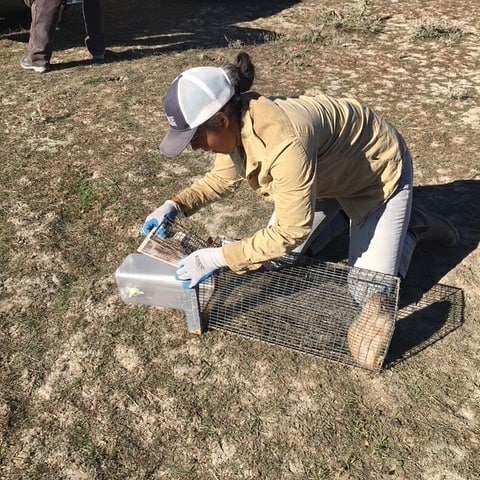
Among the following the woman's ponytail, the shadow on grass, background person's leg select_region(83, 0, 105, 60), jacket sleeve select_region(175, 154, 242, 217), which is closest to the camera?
the woman's ponytail

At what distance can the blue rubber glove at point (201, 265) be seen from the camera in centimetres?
254

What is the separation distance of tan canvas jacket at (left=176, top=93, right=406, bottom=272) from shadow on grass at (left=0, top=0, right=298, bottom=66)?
448 centimetres

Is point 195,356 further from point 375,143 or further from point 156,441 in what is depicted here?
point 375,143

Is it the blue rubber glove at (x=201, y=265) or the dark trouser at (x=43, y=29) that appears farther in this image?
the dark trouser at (x=43, y=29)

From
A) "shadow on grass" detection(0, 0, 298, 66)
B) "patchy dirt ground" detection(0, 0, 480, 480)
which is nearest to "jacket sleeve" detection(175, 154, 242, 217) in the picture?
"patchy dirt ground" detection(0, 0, 480, 480)

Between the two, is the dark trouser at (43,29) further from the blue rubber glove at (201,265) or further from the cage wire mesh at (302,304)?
the blue rubber glove at (201,265)

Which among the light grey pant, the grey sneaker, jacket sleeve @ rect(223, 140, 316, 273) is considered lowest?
the grey sneaker

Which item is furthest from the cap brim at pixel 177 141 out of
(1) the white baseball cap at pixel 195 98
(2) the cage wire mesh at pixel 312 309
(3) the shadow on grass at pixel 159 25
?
(3) the shadow on grass at pixel 159 25

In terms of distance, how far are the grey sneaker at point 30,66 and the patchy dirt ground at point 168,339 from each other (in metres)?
0.09

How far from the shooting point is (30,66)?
6.16 m

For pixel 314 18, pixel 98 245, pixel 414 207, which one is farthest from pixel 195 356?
pixel 314 18

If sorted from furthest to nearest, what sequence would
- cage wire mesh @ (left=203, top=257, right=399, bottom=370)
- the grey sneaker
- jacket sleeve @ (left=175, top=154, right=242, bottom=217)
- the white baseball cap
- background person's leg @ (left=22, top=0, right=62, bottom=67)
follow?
the grey sneaker → background person's leg @ (left=22, top=0, right=62, bottom=67) → jacket sleeve @ (left=175, top=154, right=242, bottom=217) → cage wire mesh @ (left=203, top=257, right=399, bottom=370) → the white baseball cap

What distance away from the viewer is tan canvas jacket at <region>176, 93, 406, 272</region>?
231 centimetres

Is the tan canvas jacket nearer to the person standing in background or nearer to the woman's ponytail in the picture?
the woman's ponytail
